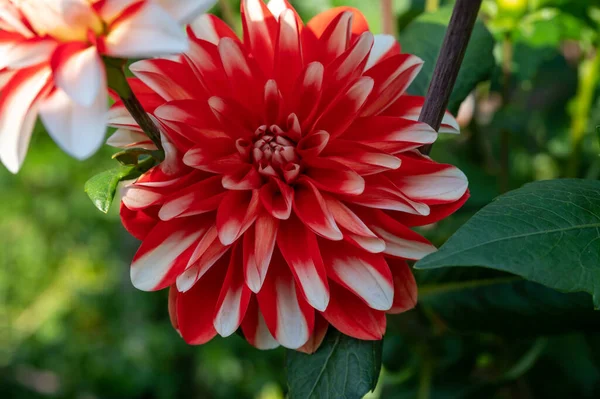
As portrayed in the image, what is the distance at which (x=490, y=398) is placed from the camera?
649 mm

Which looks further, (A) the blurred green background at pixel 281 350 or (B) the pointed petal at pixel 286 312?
(A) the blurred green background at pixel 281 350

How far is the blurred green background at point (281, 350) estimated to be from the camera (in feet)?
2.17

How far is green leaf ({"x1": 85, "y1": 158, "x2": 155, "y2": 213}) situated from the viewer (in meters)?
0.36

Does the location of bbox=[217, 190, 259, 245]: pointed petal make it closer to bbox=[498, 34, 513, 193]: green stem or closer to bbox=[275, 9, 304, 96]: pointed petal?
bbox=[275, 9, 304, 96]: pointed petal

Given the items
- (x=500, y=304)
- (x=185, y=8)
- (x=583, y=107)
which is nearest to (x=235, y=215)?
(x=185, y=8)

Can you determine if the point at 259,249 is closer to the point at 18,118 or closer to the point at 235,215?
the point at 235,215

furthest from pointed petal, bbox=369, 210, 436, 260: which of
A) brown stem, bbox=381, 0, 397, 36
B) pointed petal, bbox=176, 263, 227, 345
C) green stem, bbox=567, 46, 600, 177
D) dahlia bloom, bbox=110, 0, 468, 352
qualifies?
green stem, bbox=567, 46, 600, 177

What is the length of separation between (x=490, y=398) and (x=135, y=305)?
93cm

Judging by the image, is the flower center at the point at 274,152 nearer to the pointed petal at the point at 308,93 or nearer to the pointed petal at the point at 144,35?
the pointed petal at the point at 308,93

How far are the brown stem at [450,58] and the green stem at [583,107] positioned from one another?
0.40 metres

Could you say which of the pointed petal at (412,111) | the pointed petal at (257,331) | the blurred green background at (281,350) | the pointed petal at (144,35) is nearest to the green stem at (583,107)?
the blurred green background at (281,350)

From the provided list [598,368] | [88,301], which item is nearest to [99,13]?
[598,368]

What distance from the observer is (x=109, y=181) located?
14.7 inches

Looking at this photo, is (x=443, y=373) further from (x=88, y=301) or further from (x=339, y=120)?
(x=88, y=301)
